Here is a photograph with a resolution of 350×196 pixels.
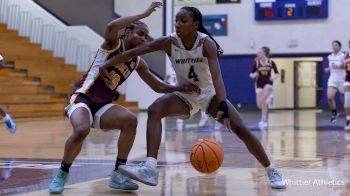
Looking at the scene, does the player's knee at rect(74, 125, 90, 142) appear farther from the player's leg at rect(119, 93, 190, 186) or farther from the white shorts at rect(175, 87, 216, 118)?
the white shorts at rect(175, 87, 216, 118)

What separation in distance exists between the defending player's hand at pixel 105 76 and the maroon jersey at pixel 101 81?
4cm

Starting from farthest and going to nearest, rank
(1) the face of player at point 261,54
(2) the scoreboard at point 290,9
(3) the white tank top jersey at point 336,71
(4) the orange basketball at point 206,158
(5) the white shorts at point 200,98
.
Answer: (2) the scoreboard at point 290,9
(3) the white tank top jersey at point 336,71
(1) the face of player at point 261,54
(5) the white shorts at point 200,98
(4) the orange basketball at point 206,158

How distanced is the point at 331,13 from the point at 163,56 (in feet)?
22.7

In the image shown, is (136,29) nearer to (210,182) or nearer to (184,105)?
(184,105)

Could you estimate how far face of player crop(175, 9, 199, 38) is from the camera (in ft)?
19.4

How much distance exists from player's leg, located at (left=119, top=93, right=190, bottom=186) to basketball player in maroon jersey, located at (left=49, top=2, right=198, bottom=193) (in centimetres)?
16

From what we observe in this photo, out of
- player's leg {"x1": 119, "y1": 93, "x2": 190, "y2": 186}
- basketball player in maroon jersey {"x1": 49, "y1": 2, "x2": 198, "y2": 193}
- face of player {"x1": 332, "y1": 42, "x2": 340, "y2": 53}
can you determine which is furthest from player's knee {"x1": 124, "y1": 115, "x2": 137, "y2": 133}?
face of player {"x1": 332, "y1": 42, "x2": 340, "y2": 53}

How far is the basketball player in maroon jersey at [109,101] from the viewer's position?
5789 mm

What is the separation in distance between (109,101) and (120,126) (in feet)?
0.87

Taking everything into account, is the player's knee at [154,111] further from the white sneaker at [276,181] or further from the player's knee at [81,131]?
the white sneaker at [276,181]

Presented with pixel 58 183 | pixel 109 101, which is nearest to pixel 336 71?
pixel 109 101

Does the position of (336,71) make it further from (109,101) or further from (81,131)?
(81,131)

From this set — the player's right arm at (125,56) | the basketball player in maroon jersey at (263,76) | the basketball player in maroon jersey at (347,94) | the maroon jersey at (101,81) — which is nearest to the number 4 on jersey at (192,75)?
the player's right arm at (125,56)

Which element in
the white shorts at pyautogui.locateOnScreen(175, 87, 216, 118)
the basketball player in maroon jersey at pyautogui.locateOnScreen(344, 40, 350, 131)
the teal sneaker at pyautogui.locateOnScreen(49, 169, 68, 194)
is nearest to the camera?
the teal sneaker at pyautogui.locateOnScreen(49, 169, 68, 194)
